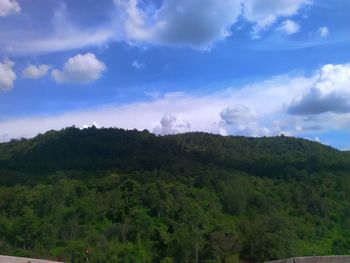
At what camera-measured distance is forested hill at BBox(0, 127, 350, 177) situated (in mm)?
76500

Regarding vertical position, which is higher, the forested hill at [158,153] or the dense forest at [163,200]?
the forested hill at [158,153]

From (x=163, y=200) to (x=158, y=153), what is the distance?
22.2 metres

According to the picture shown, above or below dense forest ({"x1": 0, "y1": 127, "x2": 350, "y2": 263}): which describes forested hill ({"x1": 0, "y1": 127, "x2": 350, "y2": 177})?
above

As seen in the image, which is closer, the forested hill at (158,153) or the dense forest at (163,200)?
the dense forest at (163,200)

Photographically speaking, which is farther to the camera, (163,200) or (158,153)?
(158,153)

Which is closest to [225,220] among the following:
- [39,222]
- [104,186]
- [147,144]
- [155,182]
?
Answer: [155,182]

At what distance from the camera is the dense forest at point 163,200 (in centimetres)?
4778

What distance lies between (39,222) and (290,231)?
24907 mm

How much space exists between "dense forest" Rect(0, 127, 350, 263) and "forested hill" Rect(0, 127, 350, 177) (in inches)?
7.2

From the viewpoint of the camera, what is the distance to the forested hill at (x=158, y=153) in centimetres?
7650

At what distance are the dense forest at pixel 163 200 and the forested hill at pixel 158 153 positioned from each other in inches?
7.2

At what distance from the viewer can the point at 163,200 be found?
58.8 metres

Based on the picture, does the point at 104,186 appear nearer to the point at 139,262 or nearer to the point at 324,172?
the point at 139,262

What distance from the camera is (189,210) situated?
186 ft
